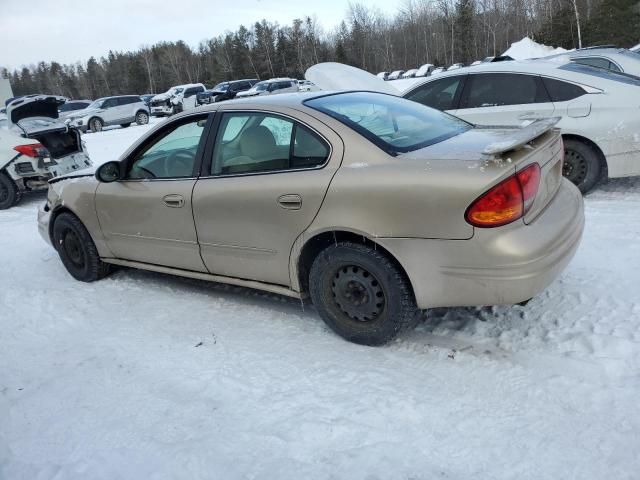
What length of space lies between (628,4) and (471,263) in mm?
41314

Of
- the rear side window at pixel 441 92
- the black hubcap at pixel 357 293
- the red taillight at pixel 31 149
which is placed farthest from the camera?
the red taillight at pixel 31 149

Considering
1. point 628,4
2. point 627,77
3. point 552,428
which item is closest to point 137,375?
point 552,428

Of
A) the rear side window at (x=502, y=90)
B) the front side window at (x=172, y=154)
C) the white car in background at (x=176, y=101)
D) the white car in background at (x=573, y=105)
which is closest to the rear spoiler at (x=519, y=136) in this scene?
the front side window at (x=172, y=154)

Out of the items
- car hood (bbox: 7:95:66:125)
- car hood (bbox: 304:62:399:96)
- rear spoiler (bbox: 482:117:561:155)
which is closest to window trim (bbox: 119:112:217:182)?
rear spoiler (bbox: 482:117:561:155)

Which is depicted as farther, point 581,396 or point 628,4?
point 628,4

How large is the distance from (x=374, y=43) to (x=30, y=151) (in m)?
63.6

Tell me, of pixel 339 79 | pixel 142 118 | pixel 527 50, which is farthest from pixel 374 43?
pixel 339 79

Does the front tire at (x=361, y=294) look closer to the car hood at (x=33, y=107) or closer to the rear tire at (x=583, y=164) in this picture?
the rear tire at (x=583, y=164)

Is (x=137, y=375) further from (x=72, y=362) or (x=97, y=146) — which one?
(x=97, y=146)

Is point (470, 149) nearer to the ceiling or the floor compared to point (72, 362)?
nearer to the ceiling

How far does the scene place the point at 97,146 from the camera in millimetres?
15633

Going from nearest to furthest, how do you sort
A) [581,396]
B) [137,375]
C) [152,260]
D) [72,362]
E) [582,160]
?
[581,396] → [137,375] → [72,362] → [152,260] → [582,160]

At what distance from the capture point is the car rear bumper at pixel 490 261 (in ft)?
8.54

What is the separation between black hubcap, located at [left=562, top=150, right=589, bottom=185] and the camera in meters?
5.50
